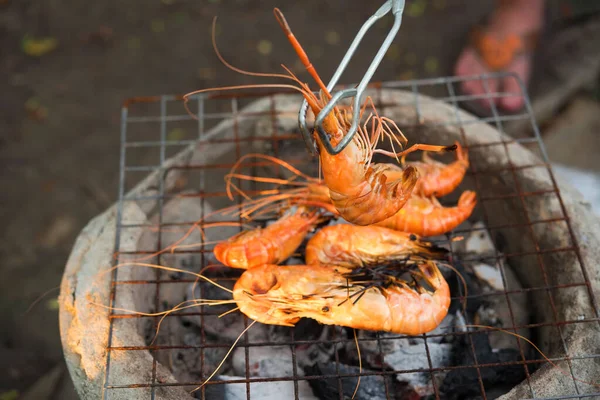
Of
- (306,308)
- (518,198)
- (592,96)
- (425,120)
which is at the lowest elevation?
(306,308)

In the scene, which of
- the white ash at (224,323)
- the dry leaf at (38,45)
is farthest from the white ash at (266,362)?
the dry leaf at (38,45)

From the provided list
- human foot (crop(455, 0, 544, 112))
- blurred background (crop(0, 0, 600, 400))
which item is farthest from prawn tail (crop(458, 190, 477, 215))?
human foot (crop(455, 0, 544, 112))

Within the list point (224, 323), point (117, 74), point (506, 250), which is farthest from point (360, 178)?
point (117, 74)

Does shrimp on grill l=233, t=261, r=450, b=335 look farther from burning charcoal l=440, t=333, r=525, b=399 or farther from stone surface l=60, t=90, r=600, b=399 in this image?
stone surface l=60, t=90, r=600, b=399

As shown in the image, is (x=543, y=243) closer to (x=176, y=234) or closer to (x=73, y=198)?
(x=176, y=234)

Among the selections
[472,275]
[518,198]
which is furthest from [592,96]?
[472,275]
